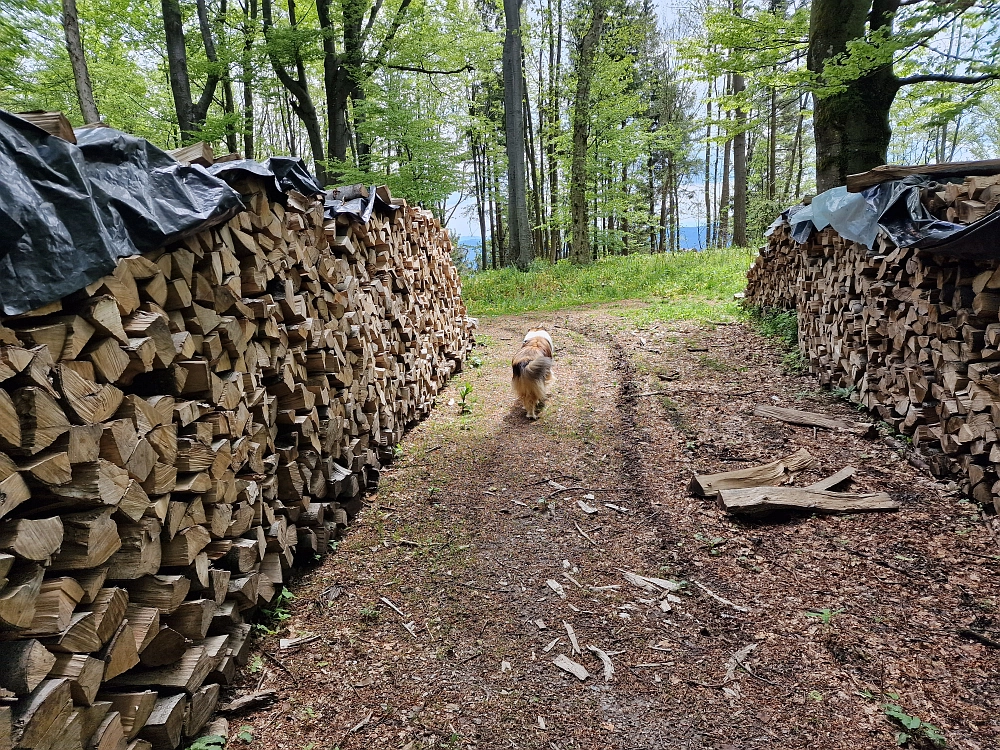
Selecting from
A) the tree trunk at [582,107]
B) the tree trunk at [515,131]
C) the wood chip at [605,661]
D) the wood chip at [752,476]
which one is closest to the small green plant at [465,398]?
the wood chip at [752,476]

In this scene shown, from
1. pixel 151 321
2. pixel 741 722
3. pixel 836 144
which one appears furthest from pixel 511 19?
pixel 741 722

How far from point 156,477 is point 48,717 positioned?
825 millimetres

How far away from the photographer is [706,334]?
8266 mm

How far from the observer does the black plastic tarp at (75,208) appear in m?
1.53

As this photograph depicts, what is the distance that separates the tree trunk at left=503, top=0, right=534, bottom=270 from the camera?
1405 cm

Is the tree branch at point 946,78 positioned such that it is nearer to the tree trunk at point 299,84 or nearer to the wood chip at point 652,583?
the wood chip at point 652,583

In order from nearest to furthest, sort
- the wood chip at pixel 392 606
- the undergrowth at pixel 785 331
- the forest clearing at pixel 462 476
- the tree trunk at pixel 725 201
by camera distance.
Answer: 1. the forest clearing at pixel 462 476
2. the wood chip at pixel 392 606
3. the undergrowth at pixel 785 331
4. the tree trunk at pixel 725 201

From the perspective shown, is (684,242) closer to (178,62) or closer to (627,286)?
(627,286)

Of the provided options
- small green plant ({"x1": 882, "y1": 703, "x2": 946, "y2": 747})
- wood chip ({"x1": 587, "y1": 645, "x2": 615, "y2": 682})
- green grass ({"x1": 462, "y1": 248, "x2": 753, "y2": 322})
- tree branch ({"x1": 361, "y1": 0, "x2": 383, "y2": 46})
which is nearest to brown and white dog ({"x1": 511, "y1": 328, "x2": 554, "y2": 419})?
wood chip ({"x1": 587, "y1": 645, "x2": 615, "y2": 682})

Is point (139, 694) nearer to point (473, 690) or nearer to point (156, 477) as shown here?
point (156, 477)

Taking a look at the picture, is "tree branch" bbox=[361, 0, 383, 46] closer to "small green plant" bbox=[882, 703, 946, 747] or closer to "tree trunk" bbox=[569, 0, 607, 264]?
"tree trunk" bbox=[569, 0, 607, 264]

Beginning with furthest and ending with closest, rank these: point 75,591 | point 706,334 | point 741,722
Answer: point 706,334 < point 741,722 < point 75,591

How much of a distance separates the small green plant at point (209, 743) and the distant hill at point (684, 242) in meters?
24.1

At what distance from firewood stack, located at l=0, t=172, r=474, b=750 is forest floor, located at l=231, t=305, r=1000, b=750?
43 centimetres
